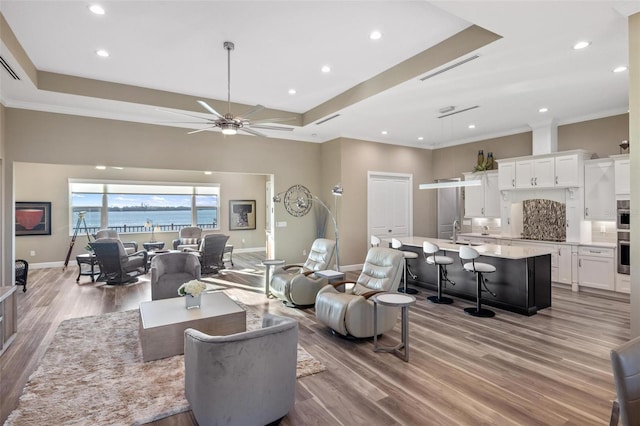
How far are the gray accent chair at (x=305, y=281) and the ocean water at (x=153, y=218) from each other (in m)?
6.37

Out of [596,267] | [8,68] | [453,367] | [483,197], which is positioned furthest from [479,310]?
[8,68]

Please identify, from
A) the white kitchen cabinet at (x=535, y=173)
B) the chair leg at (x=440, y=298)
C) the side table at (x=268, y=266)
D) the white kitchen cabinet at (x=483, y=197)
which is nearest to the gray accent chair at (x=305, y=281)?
the side table at (x=268, y=266)

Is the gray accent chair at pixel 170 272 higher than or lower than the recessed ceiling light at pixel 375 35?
lower

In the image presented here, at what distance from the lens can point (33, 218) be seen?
28.8 feet

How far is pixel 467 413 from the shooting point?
2.53m

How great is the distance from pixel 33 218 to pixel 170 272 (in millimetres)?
6356

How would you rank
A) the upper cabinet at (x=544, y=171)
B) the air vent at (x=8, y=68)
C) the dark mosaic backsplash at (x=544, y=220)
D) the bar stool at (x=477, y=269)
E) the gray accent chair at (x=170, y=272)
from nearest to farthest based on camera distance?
the air vent at (x=8, y=68), the bar stool at (x=477, y=269), the gray accent chair at (x=170, y=272), the upper cabinet at (x=544, y=171), the dark mosaic backsplash at (x=544, y=220)

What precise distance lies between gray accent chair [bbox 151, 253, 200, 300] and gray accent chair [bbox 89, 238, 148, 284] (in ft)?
6.43

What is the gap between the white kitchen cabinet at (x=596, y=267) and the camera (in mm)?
5605

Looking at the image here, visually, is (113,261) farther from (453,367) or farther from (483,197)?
(483,197)

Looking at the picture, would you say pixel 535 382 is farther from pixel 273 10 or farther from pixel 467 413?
pixel 273 10

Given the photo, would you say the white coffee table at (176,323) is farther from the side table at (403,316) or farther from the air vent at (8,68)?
the air vent at (8,68)

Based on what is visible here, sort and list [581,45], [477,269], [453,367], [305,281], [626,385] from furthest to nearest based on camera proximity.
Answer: [305,281] → [477,269] → [581,45] → [453,367] → [626,385]

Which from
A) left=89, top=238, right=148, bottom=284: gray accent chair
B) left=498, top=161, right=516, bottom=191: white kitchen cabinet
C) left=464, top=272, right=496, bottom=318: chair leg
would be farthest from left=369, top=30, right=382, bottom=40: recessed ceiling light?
left=89, top=238, right=148, bottom=284: gray accent chair
